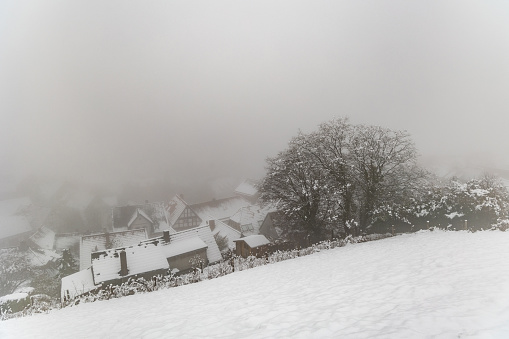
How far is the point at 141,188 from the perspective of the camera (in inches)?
647

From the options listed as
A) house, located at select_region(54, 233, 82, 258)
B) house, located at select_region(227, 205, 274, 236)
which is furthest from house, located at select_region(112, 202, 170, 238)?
house, located at select_region(227, 205, 274, 236)

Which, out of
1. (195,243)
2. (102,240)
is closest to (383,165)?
(195,243)

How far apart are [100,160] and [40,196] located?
6.98 m

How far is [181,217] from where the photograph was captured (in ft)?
72.9

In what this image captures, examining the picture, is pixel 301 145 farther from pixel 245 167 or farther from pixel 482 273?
pixel 482 273

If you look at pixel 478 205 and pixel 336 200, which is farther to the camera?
pixel 336 200

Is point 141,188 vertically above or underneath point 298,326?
above

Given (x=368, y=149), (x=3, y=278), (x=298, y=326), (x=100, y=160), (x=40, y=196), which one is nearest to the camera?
(x=298, y=326)

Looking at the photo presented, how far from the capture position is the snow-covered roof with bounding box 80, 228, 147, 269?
62.5 feet

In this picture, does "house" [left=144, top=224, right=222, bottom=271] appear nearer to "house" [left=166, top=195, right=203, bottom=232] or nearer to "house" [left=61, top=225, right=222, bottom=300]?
"house" [left=61, top=225, right=222, bottom=300]

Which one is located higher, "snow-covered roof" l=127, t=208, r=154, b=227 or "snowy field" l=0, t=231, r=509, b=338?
"snow-covered roof" l=127, t=208, r=154, b=227

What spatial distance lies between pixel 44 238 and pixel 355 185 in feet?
79.1

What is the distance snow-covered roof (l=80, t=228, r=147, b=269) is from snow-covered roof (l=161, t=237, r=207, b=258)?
11.8 ft

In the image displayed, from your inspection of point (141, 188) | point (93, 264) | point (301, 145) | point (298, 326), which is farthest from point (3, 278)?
point (298, 326)
